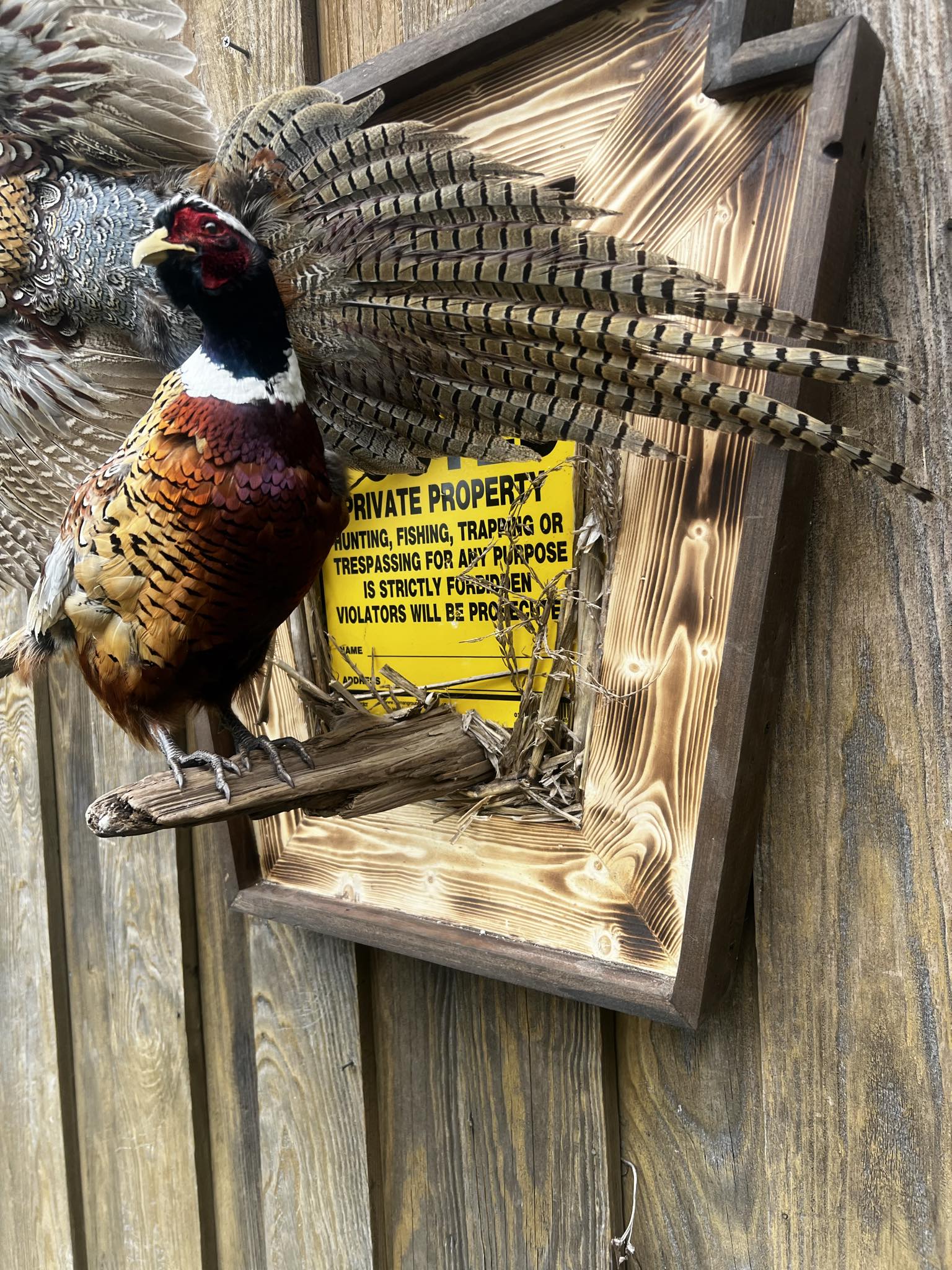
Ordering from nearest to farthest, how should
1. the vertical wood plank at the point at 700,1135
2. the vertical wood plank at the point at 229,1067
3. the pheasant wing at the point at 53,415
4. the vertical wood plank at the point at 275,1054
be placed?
the vertical wood plank at the point at 700,1135 < the pheasant wing at the point at 53,415 < the vertical wood plank at the point at 275,1054 < the vertical wood plank at the point at 229,1067

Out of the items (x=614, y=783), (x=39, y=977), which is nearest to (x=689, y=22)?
(x=614, y=783)

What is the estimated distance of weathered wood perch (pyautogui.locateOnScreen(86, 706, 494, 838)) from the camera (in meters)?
0.72

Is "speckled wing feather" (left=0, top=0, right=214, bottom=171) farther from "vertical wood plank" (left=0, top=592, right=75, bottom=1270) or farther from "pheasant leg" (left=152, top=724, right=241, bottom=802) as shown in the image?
"vertical wood plank" (left=0, top=592, right=75, bottom=1270)

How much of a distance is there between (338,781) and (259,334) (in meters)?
0.39

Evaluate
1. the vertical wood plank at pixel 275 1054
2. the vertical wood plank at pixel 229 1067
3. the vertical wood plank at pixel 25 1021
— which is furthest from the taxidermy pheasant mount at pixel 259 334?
the vertical wood plank at pixel 25 1021

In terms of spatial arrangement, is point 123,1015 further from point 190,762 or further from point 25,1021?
point 190,762

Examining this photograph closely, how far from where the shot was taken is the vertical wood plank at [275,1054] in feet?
3.77

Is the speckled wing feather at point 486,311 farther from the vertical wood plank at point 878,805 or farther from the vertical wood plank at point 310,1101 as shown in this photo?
the vertical wood plank at point 310,1101

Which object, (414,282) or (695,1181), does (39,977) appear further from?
(414,282)

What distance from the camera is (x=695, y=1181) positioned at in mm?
869

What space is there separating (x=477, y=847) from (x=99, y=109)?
831 mm

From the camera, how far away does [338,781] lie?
31.6 inches

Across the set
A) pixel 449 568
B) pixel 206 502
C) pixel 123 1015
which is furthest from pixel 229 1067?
pixel 206 502

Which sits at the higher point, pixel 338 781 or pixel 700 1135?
pixel 338 781
